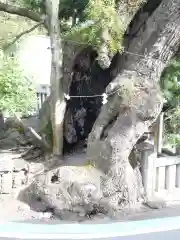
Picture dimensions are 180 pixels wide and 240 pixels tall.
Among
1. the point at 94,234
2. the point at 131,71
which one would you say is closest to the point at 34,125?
the point at 131,71

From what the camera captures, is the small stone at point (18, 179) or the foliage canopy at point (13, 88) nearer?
the foliage canopy at point (13, 88)

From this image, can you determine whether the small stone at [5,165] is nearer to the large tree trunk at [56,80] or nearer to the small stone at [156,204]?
the large tree trunk at [56,80]

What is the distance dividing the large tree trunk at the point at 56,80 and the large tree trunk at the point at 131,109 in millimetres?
1330

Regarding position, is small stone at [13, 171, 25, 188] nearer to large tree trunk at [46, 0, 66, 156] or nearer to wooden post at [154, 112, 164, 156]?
large tree trunk at [46, 0, 66, 156]

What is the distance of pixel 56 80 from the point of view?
775 cm

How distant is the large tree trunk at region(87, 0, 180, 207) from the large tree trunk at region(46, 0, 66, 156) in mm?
1330

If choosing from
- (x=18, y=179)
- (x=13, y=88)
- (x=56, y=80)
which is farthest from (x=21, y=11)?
(x=18, y=179)

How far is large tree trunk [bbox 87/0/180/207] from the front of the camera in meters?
6.22

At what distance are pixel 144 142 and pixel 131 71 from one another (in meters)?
1.51

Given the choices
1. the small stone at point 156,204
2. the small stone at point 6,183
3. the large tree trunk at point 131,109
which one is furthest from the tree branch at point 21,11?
the small stone at point 156,204

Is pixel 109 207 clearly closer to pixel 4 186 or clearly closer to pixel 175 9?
pixel 4 186

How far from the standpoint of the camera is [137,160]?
697 cm

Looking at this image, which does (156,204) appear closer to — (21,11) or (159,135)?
(159,135)

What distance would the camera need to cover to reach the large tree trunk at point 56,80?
24.7 ft
